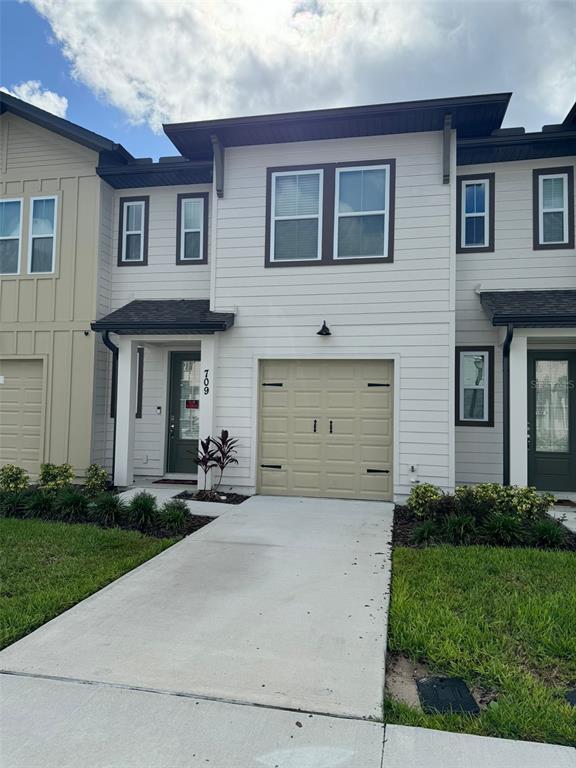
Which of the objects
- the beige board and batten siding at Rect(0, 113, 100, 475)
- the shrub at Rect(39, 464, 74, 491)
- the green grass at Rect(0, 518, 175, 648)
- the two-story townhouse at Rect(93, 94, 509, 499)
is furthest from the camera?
the beige board and batten siding at Rect(0, 113, 100, 475)

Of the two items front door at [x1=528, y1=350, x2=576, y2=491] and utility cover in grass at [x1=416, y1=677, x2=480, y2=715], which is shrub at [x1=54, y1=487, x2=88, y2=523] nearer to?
utility cover in grass at [x1=416, y1=677, x2=480, y2=715]

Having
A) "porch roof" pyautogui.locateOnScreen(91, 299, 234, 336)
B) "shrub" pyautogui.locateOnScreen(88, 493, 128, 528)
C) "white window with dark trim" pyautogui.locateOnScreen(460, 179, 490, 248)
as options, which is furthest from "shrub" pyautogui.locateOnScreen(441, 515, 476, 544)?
"white window with dark trim" pyautogui.locateOnScreen(460, 179, 490, 248)

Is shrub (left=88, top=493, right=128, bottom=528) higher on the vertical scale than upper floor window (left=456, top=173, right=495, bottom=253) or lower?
lower

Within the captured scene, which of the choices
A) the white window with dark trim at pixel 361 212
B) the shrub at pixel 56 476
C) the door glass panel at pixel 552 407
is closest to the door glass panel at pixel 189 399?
the shrub at pixel 56 476

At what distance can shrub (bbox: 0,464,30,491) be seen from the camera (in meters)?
7.53

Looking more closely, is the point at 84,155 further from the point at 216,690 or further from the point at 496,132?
the point at 216,690

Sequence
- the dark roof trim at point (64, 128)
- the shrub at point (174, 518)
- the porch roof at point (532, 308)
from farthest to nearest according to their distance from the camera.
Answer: the dark roof trim at point (64, 128)
the porch roof at point (532, 308)
the shrub at point (174, 518)

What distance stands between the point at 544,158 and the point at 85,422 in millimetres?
9291

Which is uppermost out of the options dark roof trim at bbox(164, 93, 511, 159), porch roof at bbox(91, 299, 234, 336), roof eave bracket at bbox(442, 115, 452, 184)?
dark roof trim at bbox(164, 93, 511, 159)

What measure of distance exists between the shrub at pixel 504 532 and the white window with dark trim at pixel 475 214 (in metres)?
4.90

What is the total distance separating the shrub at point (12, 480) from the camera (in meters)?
7.53

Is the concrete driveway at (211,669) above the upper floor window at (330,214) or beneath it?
beneath

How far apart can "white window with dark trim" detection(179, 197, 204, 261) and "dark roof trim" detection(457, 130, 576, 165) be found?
4.76 m

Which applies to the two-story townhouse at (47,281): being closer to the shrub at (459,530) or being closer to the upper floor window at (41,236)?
the upper floor window at (41,236)
